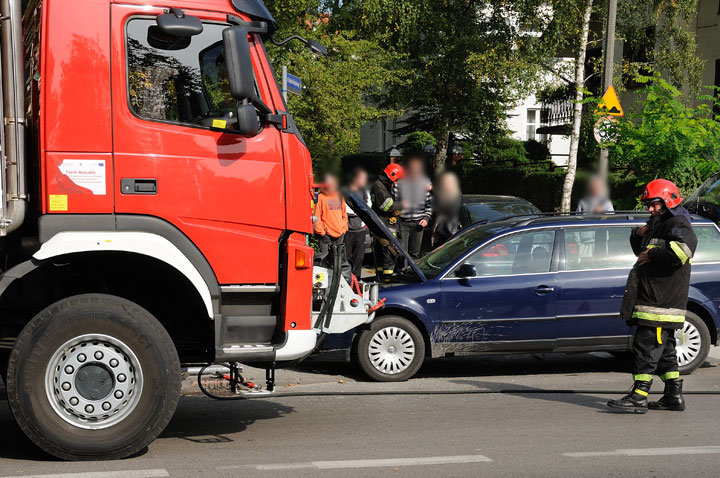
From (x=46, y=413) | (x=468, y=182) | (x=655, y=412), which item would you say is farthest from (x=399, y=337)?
(x=468, y=182)

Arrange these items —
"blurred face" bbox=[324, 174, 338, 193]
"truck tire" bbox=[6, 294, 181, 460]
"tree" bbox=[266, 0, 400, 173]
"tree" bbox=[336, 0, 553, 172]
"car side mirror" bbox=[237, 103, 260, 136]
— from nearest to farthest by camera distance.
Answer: "truck tire" bbox=[6, 294, 181, 460]
"car side mirror" bbox=[237, 103, 260, 136]
"blurred face" bbox=[324, 174, 338, 193]
"tree" bbox=[266, 0, 400, 173]
"tree" bbox=[336, 0, 553, 172]

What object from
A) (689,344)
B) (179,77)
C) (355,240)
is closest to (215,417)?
(179,77)

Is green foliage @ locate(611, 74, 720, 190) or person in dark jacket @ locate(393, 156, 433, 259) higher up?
green foliage @ locate(611, 74, 720, 190)

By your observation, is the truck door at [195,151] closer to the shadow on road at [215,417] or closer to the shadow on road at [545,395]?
the shadow on road at [215,417]

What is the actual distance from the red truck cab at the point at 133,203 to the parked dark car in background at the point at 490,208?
10122 millimetres

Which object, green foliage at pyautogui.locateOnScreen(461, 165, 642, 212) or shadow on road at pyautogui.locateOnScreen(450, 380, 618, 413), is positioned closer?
shadow on road at pyautogui.locateOnScreen(450, 380, 618, 413)

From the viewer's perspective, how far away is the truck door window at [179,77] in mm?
5824

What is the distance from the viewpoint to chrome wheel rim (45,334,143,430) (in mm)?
5668

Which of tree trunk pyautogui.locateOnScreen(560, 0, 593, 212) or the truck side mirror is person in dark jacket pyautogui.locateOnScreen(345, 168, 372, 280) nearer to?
the truck side mirror

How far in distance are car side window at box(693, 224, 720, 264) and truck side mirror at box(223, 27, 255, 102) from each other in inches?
220

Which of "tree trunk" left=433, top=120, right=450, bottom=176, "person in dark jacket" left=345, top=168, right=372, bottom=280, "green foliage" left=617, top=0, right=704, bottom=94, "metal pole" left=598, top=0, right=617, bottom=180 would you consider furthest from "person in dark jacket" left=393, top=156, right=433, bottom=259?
"tree trunk" left=433, top=120, right=450, bottom=176

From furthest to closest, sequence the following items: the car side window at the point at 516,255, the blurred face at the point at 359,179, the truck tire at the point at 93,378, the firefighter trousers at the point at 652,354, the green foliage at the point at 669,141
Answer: the green foliage at the point at 669,141 < the car side window at the point at 516,255 < the blurred face at the point at 359,179 < the firefighter trousers at the point at 652,354 < the truck tire at the point at 93,378

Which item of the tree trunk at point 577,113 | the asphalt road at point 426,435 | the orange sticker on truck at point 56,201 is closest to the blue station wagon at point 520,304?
the asphalt road at point 426,435

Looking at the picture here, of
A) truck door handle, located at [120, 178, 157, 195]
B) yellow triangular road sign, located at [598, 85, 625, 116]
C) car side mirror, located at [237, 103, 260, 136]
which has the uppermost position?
yellow triangular road sign, located at [598, 85, 625, 116]
